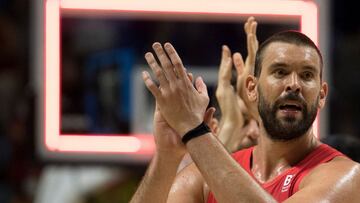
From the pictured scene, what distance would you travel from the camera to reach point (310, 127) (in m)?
3.20

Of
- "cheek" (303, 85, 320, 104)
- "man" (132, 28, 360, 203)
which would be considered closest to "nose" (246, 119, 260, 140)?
"man" (132, 28, 360, 203)

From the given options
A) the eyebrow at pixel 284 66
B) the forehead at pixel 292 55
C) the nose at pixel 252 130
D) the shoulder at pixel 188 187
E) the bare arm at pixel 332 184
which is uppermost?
the forehead at pixel 292 55

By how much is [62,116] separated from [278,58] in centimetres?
358

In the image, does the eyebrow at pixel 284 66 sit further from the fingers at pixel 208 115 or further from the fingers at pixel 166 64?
the fingers at pixel 166 64

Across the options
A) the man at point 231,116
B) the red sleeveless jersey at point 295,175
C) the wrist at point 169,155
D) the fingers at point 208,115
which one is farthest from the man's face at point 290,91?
the man at point 231,116

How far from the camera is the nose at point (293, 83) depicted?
310cm

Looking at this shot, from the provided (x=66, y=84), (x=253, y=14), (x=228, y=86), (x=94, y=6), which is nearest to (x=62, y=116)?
(x=66, y=84)

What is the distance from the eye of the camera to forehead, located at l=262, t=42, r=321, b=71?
3148mm

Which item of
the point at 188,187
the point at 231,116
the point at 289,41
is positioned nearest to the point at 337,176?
the point at 289,41

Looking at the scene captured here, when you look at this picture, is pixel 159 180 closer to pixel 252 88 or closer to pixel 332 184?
pixel 252 88

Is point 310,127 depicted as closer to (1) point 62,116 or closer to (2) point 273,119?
(2) point 273,119

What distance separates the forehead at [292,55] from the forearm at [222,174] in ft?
1.59

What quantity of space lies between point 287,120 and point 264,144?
30 centimetres

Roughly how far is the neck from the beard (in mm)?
67
